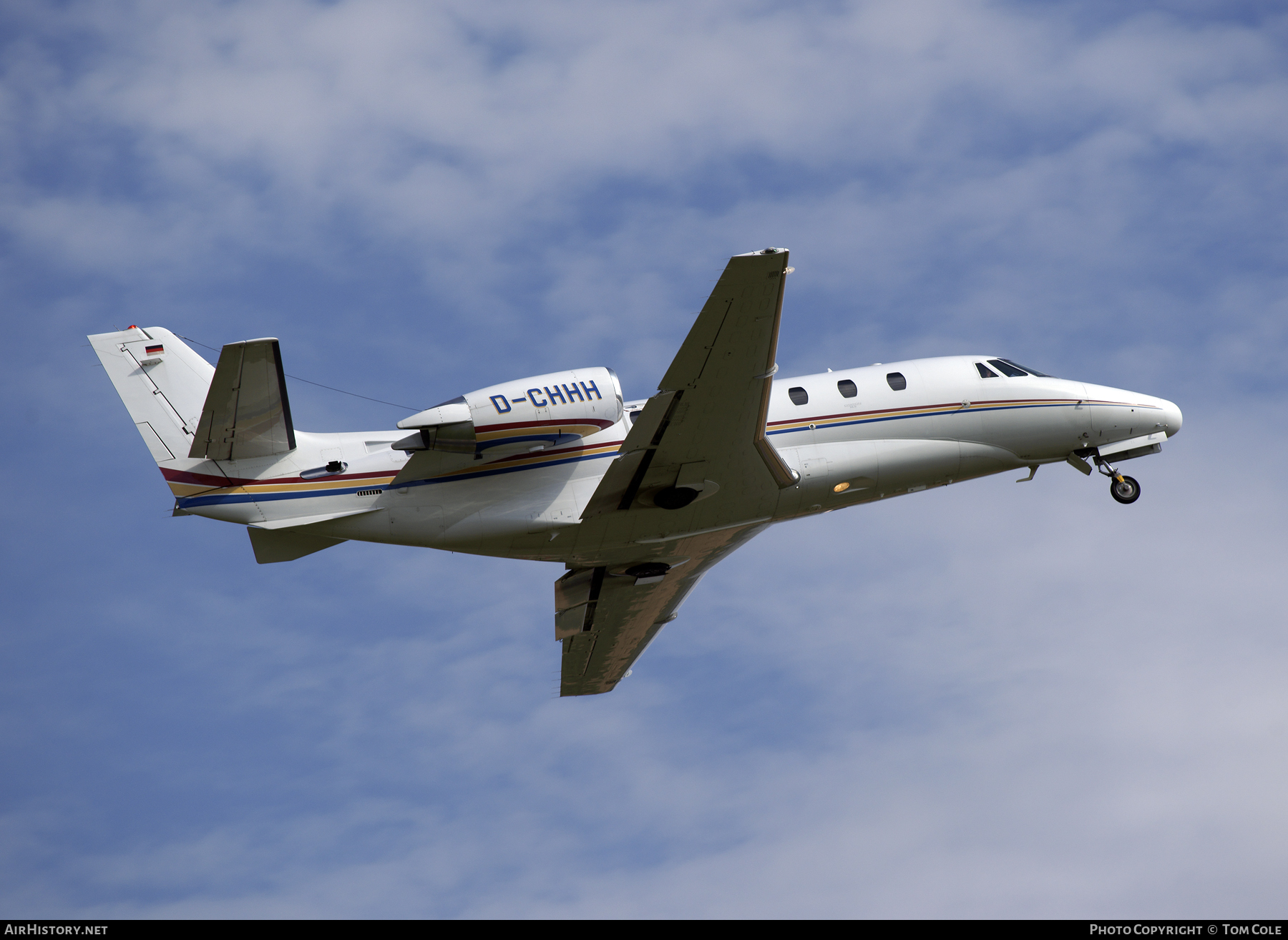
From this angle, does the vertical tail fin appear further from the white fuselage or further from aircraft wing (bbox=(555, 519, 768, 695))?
aircraft wing (bbox=(555, 519, 768, 695))

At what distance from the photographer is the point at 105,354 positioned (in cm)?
2108

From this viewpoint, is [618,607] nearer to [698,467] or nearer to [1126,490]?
[698,467]

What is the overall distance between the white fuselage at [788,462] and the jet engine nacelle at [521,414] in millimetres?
1111

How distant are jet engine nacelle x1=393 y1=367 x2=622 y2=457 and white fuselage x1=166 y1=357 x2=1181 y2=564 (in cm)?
111

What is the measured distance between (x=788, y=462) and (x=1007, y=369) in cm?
562

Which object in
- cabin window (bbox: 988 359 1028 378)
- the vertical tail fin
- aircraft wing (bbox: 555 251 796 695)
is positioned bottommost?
aircraft wing (bbox: 555 251 796 695)

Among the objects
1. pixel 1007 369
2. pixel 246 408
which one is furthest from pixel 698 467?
pixel 1007 369

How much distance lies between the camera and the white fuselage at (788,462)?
2072 centimetres

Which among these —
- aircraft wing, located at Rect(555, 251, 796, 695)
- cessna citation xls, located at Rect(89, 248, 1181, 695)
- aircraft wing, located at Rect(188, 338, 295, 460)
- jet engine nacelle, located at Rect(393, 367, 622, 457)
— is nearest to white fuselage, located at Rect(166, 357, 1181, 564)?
cessna citation xls, located at Rect(89, 248, 1181, 695)

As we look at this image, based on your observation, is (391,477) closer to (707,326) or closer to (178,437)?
(178,437)

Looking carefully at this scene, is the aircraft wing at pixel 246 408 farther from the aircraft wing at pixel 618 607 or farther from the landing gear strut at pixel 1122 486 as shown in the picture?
the landing gear strut at pixel 1122 486

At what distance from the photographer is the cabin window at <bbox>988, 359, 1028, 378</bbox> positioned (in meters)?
24.8
